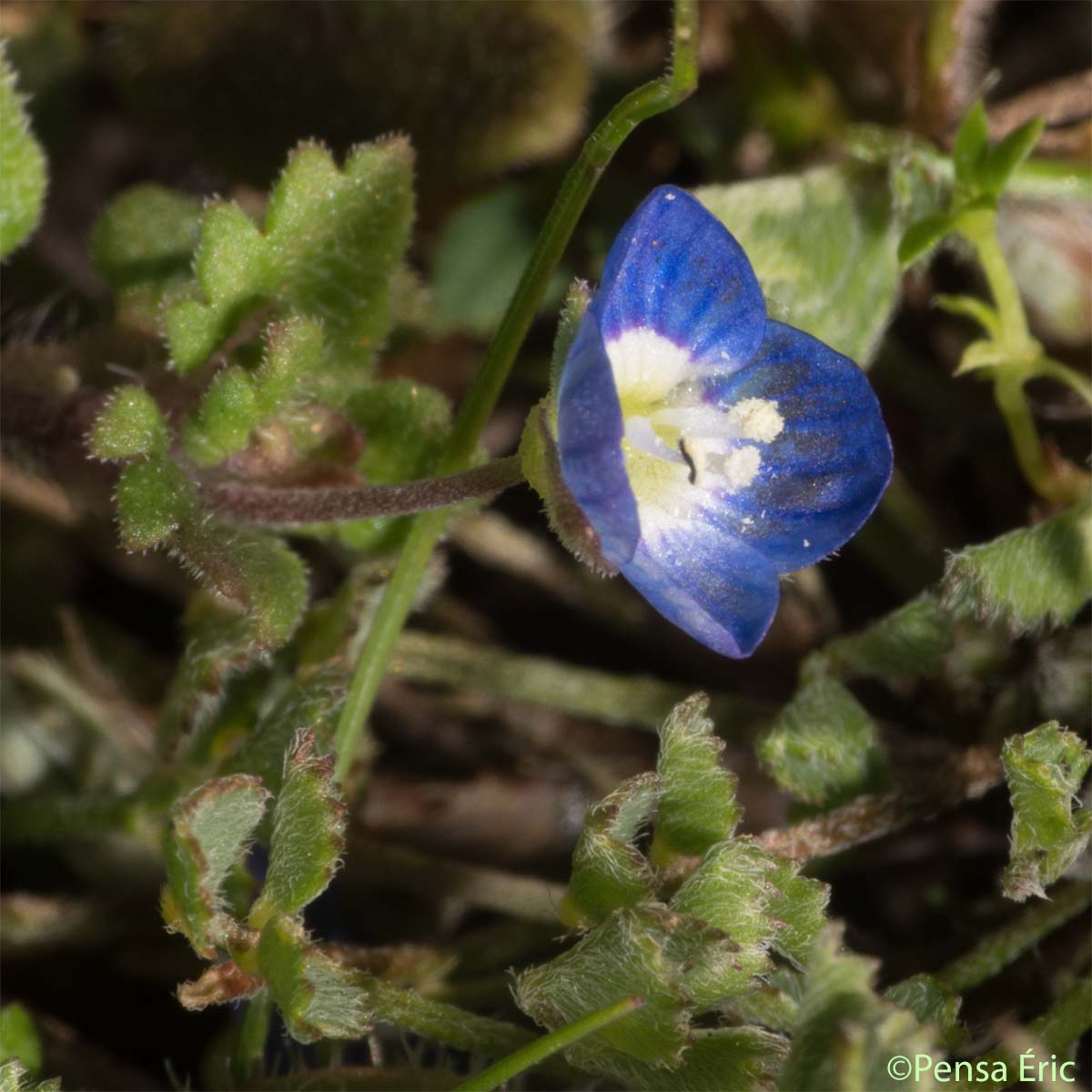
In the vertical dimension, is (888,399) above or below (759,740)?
above

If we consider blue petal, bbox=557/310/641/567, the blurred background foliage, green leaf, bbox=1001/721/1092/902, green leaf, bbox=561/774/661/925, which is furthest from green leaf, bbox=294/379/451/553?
green leaf, bbox=1001/721/1092/902

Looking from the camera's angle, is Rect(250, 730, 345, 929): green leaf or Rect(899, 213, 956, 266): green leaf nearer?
Rect(250, 730, 345, 929): green leaf

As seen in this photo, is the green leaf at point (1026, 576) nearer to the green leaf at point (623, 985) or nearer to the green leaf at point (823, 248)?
the green leaf at point (823, 248)

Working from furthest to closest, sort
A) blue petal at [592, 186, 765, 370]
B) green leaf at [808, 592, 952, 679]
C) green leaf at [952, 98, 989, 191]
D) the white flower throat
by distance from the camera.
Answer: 1. green leaf at [952, 98, 989, 191]
2. green leaf at [808, 592, 952, 679]
3. the white flower throat
4. blue petal at [592, 186, 765, 370]

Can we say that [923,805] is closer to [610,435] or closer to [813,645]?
[813,645]

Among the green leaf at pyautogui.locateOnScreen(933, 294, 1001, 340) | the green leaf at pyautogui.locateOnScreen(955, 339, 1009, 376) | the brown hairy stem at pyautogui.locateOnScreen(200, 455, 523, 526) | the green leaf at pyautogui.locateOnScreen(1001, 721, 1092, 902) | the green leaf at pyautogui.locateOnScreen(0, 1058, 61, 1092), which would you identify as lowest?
the green leaf at pyautogui.locateOnScreen(0, 1058, 61, 1092)

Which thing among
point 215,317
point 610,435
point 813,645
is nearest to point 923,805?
point 813,645

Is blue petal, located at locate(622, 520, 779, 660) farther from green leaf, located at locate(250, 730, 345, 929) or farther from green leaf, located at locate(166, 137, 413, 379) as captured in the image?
green leaf, located at locate(166, 137, 413, 379)
